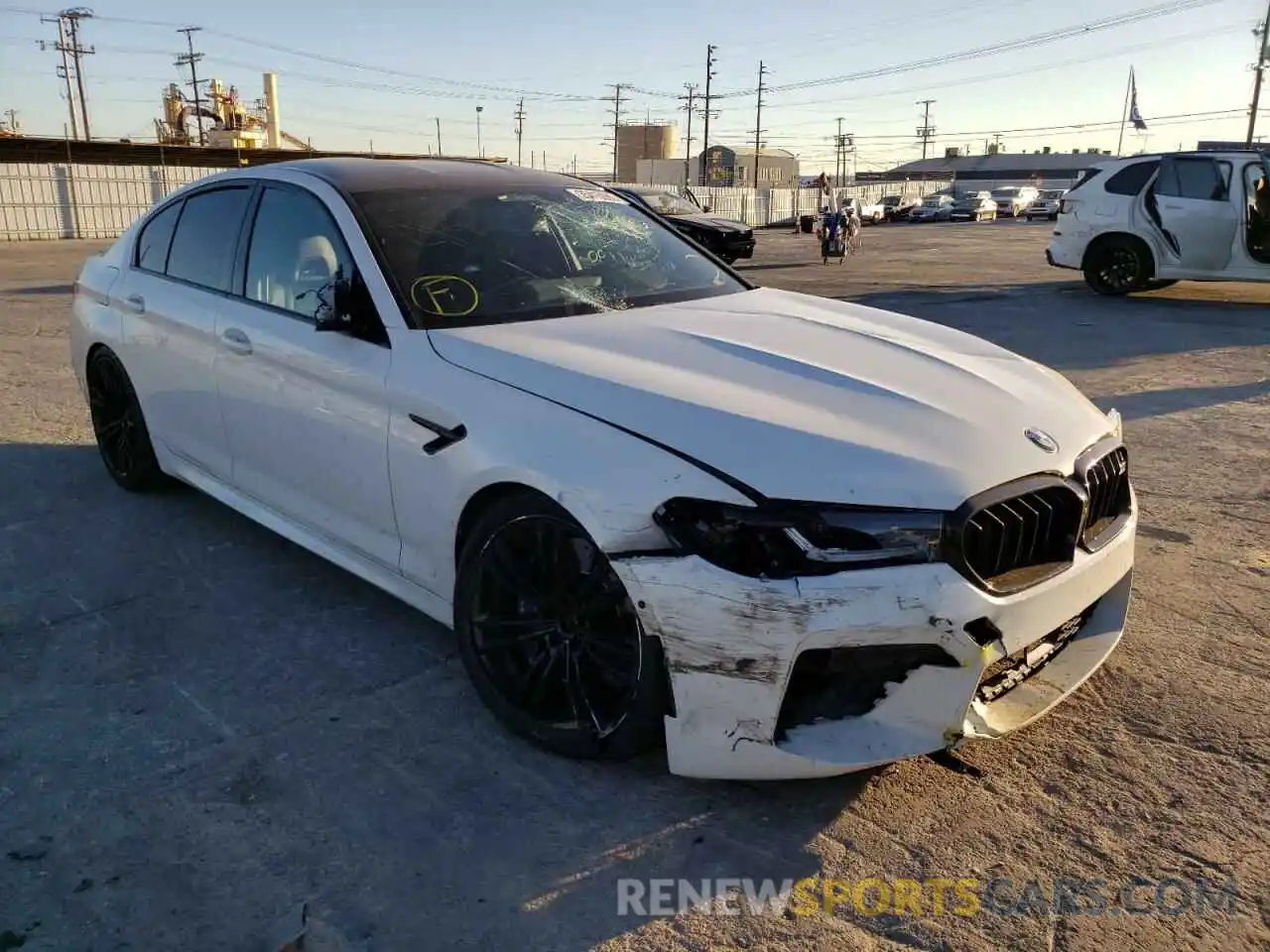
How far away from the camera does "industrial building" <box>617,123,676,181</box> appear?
344 feet

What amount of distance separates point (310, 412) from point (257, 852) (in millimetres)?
1508

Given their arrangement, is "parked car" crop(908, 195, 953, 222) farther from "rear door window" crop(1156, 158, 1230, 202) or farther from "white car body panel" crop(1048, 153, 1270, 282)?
"rear door window" crop(1156, 158, 1230, 202)

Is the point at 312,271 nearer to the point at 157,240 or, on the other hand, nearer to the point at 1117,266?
the point at 157,240

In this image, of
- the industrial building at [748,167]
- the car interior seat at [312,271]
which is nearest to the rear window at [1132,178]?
the car interior seat at [312,271]

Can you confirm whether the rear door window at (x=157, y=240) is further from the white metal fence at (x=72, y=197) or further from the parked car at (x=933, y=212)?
the parked car at (x=933, y=212)

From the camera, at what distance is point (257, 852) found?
233 centimetres

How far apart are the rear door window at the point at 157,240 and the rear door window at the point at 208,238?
2.9 inches

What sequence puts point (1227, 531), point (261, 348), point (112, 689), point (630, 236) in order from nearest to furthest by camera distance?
point (112, 689) → point (261, 348) → point (630, 236) → point (1227, 531)

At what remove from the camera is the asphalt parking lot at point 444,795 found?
6.95 feet

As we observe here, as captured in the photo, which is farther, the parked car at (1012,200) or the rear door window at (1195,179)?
the parked car at (1012,200)

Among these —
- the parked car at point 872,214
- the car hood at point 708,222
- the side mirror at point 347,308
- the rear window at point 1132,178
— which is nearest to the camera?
the side mirror at point 347,308

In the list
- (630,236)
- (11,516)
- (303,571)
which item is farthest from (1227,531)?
(11,516)

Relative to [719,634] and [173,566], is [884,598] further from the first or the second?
[173,566]

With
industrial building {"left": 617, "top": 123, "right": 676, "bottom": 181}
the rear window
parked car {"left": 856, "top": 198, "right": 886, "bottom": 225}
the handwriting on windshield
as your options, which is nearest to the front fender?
the handwriting on windshield
